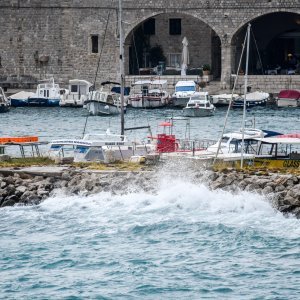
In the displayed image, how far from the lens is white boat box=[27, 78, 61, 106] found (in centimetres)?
8012

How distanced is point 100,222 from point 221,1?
142 feet

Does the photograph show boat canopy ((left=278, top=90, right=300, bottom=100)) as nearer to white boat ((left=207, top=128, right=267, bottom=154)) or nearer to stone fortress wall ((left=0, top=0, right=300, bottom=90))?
stone fortress wall ((left=0, top=0, right=300, bottom=90))

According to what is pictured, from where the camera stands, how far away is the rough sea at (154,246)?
1324 inches

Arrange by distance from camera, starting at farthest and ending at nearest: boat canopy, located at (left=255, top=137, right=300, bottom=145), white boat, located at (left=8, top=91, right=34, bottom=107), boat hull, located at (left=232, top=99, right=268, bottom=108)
→ white boat, located at (left=8, top=91, right=34, bottom=107) < boat hull, located at (left=232, top=99, right=268, bottom=108) < boat canopy, located at (left=255, top=137, right=300, bottom=145)

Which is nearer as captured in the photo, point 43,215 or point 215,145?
point 43,215

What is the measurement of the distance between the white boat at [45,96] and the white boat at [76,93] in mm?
483

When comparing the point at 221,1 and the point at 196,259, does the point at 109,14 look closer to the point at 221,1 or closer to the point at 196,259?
the point at 221,1

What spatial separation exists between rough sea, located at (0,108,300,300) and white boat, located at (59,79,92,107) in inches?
1439

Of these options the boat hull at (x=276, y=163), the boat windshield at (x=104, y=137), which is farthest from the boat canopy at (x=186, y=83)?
the boat hull at (x=276, y=163)

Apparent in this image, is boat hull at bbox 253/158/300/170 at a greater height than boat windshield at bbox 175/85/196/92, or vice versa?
boat hull at bbox 253/158/300/170

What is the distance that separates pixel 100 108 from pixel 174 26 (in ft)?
44.0

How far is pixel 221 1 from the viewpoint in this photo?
81.8m

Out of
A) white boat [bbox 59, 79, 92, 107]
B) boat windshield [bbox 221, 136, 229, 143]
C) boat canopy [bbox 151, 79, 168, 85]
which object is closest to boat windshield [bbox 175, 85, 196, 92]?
boat canopy [bbox 151, 79, 168, 85]

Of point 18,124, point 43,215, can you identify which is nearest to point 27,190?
point 43,215
